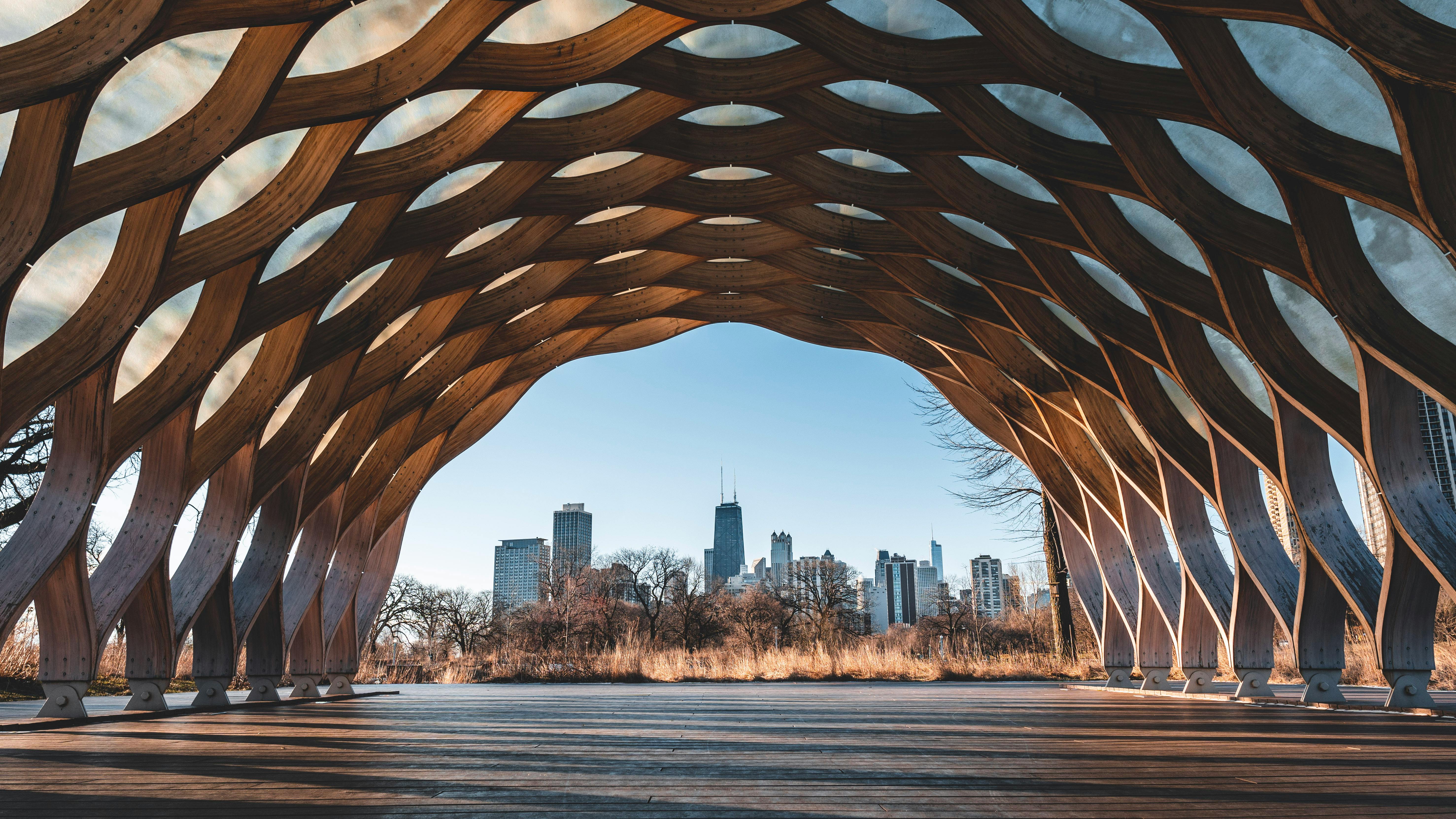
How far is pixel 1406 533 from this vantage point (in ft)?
31.2

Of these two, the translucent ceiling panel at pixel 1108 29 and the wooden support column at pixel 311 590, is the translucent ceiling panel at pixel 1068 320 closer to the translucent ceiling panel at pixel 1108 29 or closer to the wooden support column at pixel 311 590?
the translucent ceiling panel at pixel 1108 29

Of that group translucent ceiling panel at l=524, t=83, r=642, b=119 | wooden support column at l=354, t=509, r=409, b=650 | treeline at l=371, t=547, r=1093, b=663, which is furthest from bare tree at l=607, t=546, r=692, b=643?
translucent ceiling panel at l=524, t=83, r=642, b=119

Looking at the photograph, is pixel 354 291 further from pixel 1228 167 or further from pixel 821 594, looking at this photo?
pixel 821 594

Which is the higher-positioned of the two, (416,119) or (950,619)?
(416,119)

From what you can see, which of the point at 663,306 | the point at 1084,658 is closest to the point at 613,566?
the point at 1084,658

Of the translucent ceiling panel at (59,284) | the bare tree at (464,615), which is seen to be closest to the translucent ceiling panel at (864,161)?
the translucent ceiling panel at (59,284)

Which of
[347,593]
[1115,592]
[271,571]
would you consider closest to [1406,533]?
[1115,592]

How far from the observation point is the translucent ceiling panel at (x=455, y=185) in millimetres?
11766

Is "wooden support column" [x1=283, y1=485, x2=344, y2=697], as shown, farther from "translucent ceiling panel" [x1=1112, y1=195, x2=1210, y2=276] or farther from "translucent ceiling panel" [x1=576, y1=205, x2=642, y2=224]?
"translucent ceiling panel" [x1=1112, y1=195, x2=1210, y2=276]

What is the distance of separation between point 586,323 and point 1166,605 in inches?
477

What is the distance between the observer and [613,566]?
187 ft

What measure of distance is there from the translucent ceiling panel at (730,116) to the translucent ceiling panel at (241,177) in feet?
16.2

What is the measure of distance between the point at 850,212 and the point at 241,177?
9367 mm

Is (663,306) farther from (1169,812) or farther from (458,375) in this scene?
(1169,812)
